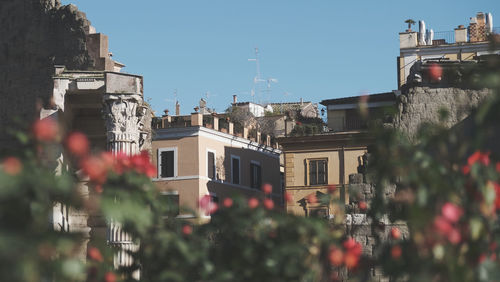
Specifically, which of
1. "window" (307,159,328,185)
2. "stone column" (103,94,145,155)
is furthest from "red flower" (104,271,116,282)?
"window" (307,159,328,185)

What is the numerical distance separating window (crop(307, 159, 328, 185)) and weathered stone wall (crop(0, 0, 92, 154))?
2110 centimetres

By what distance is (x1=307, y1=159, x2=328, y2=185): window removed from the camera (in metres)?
37.2

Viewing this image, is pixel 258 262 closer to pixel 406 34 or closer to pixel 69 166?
pixel 69 166

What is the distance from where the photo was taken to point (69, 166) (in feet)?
52.3

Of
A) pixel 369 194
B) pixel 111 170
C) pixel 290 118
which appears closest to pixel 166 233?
pixel 111 170

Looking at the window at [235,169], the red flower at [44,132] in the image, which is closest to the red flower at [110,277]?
the red flower at [44,132]

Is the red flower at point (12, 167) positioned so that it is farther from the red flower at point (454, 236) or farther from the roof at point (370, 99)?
the roof at point (370, 99)

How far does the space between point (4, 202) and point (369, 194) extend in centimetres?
903

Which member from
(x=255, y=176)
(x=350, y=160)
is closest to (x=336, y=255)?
(x=350, y=160)

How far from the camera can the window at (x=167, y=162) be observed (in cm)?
3794

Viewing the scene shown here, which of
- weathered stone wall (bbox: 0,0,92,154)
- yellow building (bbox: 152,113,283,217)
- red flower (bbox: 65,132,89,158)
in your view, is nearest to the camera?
red flower (bbox: 65,132,89,158)

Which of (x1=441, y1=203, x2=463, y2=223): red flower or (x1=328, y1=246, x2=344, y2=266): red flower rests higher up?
(x1=441, y1=203, x2=463, y2=223): red flower

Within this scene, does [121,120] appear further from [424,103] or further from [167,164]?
[167,164]

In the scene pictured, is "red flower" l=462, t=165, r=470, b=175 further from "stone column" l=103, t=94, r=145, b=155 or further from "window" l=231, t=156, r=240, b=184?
"window" l=231, t=156, r=240, b=184
